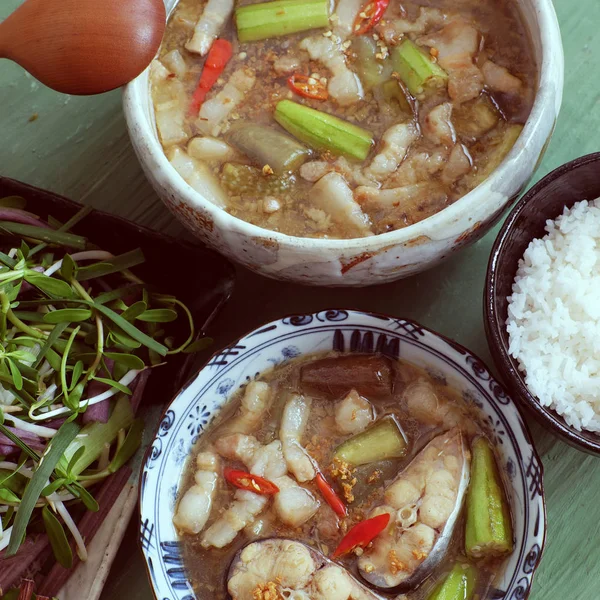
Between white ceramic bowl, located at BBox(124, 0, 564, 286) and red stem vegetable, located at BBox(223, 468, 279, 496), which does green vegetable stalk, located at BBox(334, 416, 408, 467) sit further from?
white ceramic bowl, located at BBox(124, 0, 564, 286)

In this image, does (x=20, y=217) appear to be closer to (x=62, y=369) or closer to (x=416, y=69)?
(x=62, y=369)

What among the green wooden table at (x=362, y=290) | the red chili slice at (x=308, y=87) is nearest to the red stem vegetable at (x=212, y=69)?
the red chili slice at (x=308, y=87)

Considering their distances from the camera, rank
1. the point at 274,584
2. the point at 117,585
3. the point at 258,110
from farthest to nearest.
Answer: the point at 117,585
the point at 258,110
the point at 274,584

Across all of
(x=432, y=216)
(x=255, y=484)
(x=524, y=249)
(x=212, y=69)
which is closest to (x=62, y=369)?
(x=255, y=484)

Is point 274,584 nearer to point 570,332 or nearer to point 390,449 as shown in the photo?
point 390,449

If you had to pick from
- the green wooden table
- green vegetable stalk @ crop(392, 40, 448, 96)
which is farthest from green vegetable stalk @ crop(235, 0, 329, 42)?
the green wooden table

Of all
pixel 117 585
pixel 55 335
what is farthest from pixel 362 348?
pixel 117 585
